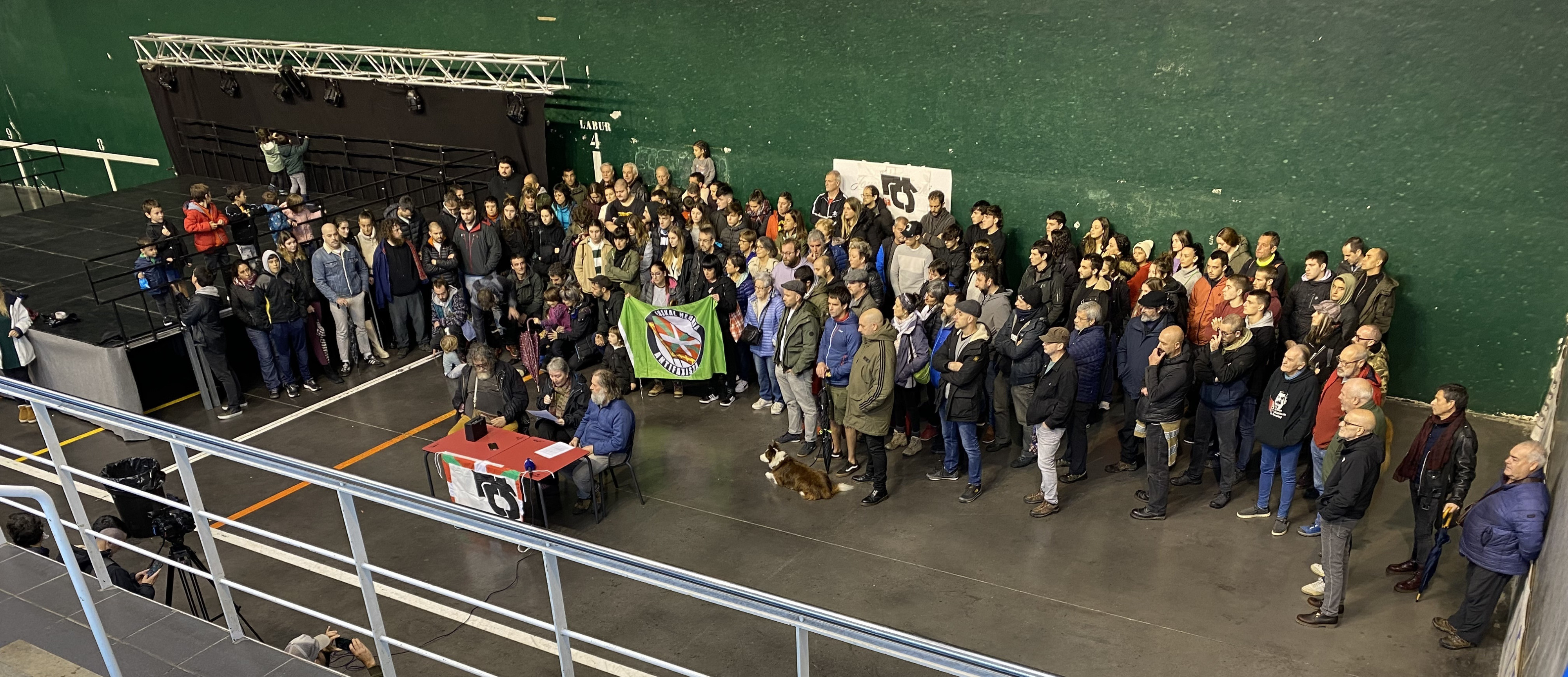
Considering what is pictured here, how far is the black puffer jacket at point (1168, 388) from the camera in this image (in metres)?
8.45

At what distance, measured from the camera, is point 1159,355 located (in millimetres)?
8539

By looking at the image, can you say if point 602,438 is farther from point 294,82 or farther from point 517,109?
point 294,82

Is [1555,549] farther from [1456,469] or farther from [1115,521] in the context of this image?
[1115,521]

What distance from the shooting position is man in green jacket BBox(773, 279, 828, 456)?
32.6 ft

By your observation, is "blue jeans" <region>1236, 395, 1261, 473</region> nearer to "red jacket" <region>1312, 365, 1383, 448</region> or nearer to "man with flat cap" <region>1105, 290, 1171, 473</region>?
"red jacket" <region>1312, 365, 1383, 448</region>

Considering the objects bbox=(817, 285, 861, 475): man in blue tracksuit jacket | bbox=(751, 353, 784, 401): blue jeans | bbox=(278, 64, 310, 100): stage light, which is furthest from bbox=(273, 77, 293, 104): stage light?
bbox=(817, 285, 861, 475): man in blue tracksuit jacket

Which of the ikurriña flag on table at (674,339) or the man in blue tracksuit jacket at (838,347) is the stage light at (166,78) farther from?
the man in blue tracksuit jacket at (838,347)

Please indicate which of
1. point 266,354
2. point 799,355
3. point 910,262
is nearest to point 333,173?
point 266,354

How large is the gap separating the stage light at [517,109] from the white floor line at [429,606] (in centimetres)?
756

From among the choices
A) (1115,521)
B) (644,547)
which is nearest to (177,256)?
(644,547)

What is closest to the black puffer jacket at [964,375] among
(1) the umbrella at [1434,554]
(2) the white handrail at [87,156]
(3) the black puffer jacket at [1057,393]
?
(3) the black puffer jacket at [1057,393]

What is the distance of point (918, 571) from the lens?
8414 mm

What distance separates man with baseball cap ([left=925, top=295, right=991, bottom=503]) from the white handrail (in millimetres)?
19455

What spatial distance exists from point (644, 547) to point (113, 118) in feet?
63.9
